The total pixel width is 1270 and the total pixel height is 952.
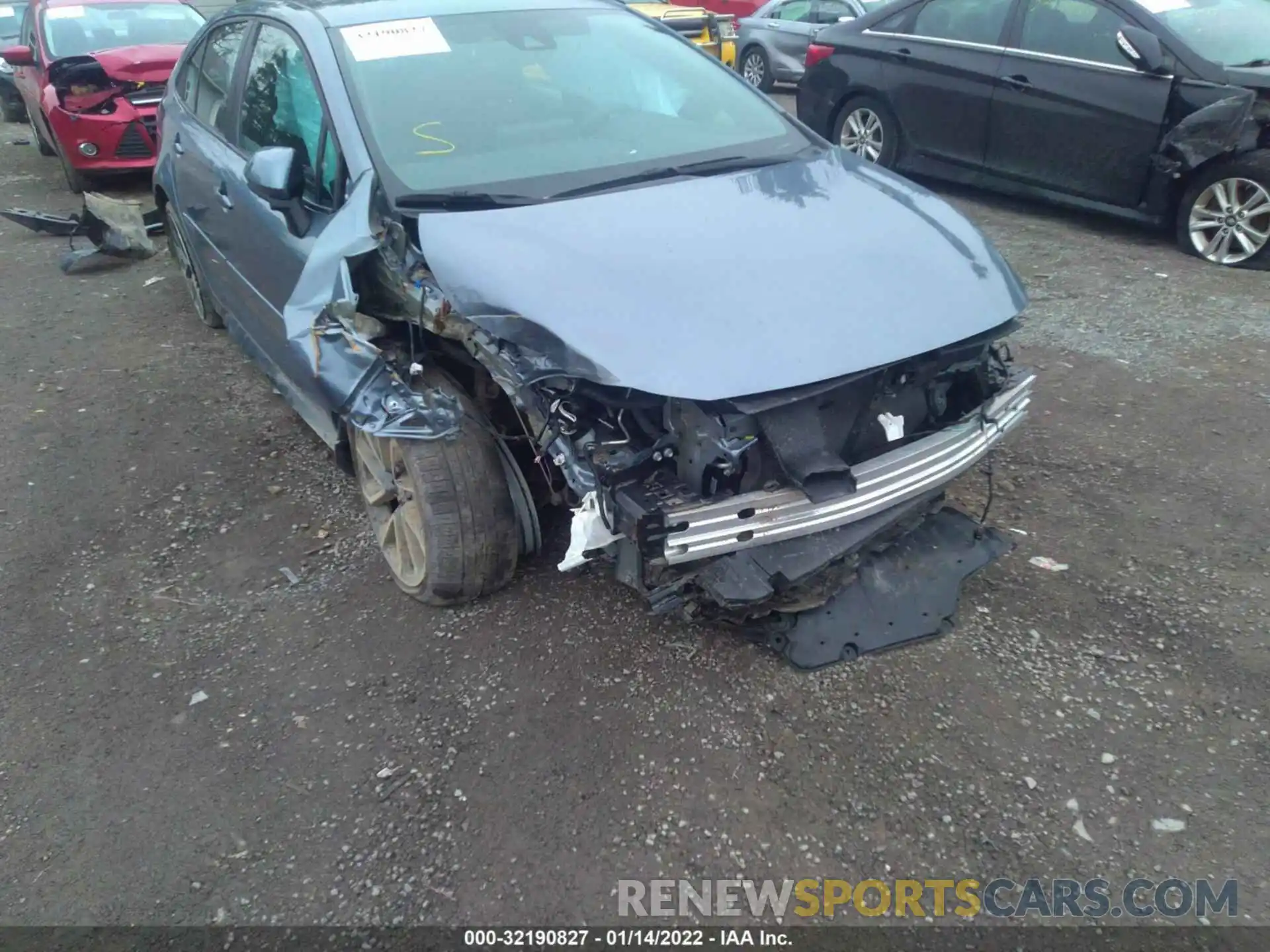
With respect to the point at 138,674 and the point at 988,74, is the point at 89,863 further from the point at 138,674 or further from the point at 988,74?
the point at 988,74

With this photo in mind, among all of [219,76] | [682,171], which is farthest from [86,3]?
[682,171]

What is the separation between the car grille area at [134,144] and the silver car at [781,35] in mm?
6975

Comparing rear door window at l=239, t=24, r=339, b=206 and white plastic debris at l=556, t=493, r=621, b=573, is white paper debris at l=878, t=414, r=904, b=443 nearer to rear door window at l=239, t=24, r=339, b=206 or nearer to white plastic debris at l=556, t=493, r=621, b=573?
white plastic debris at l=556, t=493, r=621, b=573

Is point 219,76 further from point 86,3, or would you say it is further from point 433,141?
point 86,3

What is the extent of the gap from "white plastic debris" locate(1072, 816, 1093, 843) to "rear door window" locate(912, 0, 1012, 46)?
5.93 m

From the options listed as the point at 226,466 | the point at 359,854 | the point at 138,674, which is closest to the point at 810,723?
the point at 359,854

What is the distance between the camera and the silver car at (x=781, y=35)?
11.4 meters

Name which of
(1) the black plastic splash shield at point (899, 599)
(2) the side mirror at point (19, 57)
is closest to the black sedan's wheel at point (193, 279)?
(2) the side mirror at point (19, 57)

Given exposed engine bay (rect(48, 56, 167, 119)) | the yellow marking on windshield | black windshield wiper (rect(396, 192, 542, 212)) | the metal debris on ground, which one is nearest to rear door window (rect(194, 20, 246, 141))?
the yellow marking on windshield

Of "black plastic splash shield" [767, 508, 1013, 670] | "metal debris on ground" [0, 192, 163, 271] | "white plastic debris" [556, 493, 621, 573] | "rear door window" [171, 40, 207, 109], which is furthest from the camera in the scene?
"metal debris on ground" [0, 192, 163, 271]

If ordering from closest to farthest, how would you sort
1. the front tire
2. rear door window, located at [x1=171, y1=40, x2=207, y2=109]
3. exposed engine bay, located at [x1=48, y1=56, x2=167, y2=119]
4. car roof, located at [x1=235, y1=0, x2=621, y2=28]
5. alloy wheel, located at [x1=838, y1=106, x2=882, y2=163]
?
the front tire, car roof, located at [x1=235, y1=0, x2=621, y2=28], rear door window, located at [x1=171, y1=40, x2=207, y2=109], alloy wheel, located at [x1=838, y1=106, x2=882, y2=163], exposed engine bay, located at [x1=48, y1=56, x2=167, y2=119]

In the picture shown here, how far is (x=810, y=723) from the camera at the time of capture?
8.86ft

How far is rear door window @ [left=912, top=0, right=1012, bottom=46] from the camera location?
6684mm

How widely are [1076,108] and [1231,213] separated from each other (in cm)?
116
